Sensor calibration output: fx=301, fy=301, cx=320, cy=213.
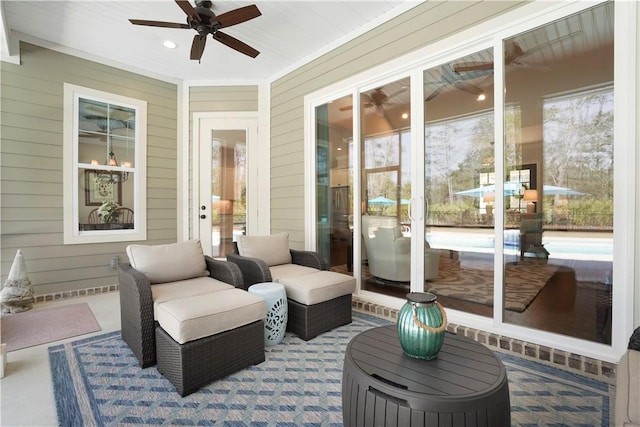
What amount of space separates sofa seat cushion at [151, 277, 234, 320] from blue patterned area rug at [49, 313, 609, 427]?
49cm

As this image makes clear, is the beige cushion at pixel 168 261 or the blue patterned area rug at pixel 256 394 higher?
the beige cushion at pixel 168 261

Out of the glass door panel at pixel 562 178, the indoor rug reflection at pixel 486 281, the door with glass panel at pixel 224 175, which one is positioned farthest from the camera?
the door with glass panel at pixel 224 175

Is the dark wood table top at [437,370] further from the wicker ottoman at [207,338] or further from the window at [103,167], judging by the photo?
the window at [103,167]

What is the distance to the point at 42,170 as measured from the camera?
3652mm

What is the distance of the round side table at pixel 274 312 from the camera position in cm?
249

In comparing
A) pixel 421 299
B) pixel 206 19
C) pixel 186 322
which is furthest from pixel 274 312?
Result: pixel 206 19

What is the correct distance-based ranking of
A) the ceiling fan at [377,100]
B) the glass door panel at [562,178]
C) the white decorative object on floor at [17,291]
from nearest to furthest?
the glass door panel at [562,178] < the white decorative object on floor at [17,291] < the ceiling fan at [377,100]

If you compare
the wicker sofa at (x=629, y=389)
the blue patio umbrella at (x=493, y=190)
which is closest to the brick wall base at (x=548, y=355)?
the wicker sofa at (x=629, y=389)

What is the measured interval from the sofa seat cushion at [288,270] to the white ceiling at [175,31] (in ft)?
8.97

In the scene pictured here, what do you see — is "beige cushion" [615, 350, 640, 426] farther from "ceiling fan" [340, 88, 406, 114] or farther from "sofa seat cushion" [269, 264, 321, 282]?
"ceiling fan" [340, 88, 406, 114]

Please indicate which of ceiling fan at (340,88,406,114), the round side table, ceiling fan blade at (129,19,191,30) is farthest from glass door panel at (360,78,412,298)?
ceiling fan blade at (129,19,191,30)

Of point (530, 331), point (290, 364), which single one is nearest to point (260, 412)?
point (290, 364)

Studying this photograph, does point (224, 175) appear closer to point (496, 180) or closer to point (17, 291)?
point (17, 291)

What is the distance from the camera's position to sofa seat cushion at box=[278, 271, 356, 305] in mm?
2633
